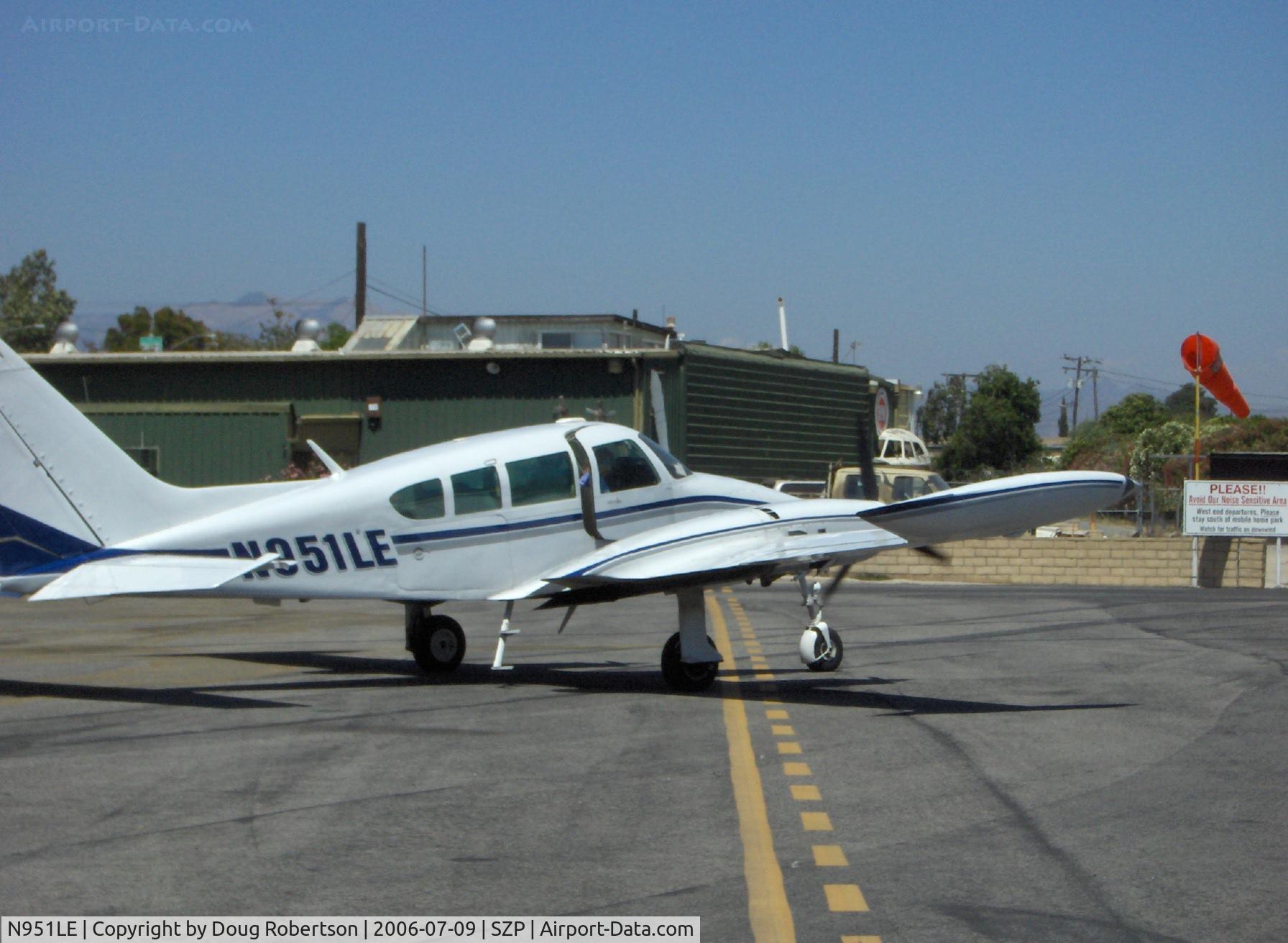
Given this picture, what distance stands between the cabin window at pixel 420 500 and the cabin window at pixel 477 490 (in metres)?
0.17

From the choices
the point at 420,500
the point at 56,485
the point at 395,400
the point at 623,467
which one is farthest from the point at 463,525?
the point at 395,400

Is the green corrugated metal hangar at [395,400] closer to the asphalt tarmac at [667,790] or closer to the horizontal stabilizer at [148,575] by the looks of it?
the asphalt tarmac at [667,790]

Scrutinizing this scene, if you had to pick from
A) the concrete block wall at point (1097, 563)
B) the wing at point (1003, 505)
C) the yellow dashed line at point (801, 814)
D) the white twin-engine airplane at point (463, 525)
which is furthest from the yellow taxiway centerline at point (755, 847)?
the concrete block wall at point (1097, 563)

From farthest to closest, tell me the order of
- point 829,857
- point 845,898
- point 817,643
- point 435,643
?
point 817,643, point 435,643, point 829,857, point 845,898

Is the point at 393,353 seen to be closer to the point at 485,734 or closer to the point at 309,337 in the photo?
the point at 309,337

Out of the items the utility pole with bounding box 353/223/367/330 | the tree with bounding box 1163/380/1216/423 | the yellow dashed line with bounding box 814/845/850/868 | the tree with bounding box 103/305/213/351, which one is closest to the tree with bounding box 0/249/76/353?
the tree with bounding box 103/305/213/351

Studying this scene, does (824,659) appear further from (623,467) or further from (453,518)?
(453,518)

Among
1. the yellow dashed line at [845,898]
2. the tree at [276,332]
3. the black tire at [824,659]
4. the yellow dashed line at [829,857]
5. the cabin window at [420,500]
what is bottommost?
the black tire at [824,659]

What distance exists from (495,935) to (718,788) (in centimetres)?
359

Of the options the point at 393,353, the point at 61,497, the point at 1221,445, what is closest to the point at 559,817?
the point at 61,497

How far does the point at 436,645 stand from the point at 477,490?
1989mm

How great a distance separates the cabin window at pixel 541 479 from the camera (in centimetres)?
1491

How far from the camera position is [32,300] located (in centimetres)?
12875

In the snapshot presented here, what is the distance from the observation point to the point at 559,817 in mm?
8523
